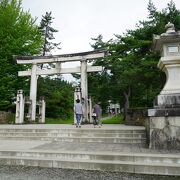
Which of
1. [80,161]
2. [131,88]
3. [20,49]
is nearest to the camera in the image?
[80,161]

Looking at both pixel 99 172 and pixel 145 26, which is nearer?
pixel 99 172

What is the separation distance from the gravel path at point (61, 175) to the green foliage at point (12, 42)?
13752 mm

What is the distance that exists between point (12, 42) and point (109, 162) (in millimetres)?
16918

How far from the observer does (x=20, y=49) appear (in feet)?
63.6

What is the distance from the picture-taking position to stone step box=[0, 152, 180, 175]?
15.4ft

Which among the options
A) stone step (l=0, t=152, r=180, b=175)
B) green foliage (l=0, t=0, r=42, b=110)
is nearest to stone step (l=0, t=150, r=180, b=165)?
stone step (l=0, t=152, r=180, b=175)

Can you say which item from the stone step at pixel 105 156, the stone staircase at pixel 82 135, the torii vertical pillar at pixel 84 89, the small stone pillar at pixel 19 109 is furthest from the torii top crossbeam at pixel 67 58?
the stone step at pixel 105 156

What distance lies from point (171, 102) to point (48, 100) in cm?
1906

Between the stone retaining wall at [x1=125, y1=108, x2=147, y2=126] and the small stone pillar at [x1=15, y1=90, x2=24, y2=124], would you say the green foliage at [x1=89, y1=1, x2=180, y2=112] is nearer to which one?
the stone retaining wall at [x1=125, y1=108, x2=147, y2=126]

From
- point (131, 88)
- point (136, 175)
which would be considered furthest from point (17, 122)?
point (136, 175)

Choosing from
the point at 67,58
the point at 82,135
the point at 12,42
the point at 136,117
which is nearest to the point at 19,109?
the point at 67,58

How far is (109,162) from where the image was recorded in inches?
199

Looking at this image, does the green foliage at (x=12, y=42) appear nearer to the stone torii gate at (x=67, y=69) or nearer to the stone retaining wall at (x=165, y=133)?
the stone torii gate at (x=67, y=69)

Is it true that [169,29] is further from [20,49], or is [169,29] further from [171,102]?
[20,49]
